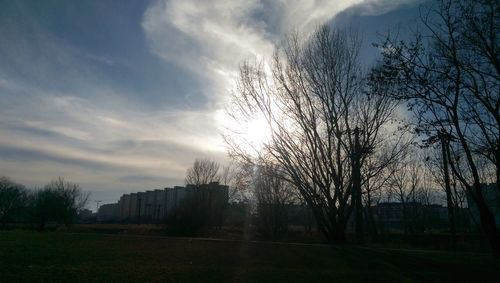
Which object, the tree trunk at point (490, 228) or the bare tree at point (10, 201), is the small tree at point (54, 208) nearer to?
the bare tree at point (10, 201)

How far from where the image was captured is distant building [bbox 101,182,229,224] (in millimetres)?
52406

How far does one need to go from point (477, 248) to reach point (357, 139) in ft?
Answer: 30.4

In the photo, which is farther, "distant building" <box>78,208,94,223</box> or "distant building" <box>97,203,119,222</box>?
"distant building" <box>97,203,119,222</box>

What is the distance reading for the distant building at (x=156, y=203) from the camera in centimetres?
5241

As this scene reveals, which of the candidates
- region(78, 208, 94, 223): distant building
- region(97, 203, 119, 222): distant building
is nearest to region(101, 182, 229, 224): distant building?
region(97, 203, 119, 222): distant building

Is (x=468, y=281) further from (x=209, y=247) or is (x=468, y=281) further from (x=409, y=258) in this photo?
(x=209, y=247)

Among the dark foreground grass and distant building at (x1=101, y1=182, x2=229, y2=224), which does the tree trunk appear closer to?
the dark foreground grass

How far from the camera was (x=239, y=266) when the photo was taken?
11297 millimetres

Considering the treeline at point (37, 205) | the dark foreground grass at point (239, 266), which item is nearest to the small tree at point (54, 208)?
the treeline at point (37, 205)

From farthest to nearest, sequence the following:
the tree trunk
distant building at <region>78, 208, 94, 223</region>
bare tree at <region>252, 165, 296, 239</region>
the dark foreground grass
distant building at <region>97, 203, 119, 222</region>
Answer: distant building at <region>97, 203, 119, 222</region>
distant building at <region>78, 208, 94, 223</region>
bare tree at <region>252, 165, 296, 239</region>
the tree trunk
the dark foreground grass

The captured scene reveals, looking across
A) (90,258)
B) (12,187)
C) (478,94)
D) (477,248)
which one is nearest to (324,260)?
(90,258)

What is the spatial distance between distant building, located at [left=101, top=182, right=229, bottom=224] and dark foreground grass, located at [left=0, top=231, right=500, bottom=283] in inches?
1115

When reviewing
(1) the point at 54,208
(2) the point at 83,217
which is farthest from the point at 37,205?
(2) the point at 83,217

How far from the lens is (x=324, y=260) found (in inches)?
503
